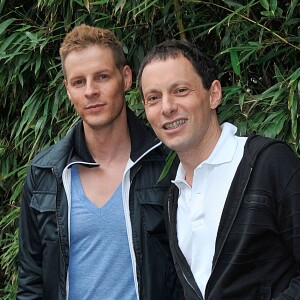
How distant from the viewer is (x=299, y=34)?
2451mm

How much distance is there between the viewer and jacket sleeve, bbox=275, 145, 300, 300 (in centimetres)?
156

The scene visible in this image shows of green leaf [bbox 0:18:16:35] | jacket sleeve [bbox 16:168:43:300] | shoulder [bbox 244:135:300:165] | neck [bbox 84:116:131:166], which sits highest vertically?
green leaf [bbox 0:18:16:35]

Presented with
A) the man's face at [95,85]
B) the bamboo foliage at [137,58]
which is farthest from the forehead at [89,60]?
the bamboo foliage at [137,58]

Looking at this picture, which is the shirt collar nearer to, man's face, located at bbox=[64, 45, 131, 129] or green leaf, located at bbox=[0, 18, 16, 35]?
man's face, located at bbox=[64, 45, 131, 129]

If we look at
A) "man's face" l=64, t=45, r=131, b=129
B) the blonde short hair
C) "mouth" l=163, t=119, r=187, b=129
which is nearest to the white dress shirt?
"mouth" l=163, t=119, r=187, b=129

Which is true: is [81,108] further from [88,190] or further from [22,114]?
[22,114]

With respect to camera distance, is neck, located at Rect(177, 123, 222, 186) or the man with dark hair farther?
neck, located at Rect(177, 123, 222, 186)

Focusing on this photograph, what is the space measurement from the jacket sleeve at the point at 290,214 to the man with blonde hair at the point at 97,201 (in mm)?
572

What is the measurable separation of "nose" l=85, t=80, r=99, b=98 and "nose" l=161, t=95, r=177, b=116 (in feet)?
1.09

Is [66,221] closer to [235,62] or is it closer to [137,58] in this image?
[235,62]

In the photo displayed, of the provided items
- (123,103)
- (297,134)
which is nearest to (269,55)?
(297,134)

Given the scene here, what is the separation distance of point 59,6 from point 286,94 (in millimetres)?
1275

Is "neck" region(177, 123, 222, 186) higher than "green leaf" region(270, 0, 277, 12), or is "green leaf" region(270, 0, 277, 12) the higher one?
"green leaf" region(270, 0, 277, 12)

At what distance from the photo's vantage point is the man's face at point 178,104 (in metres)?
1.76
